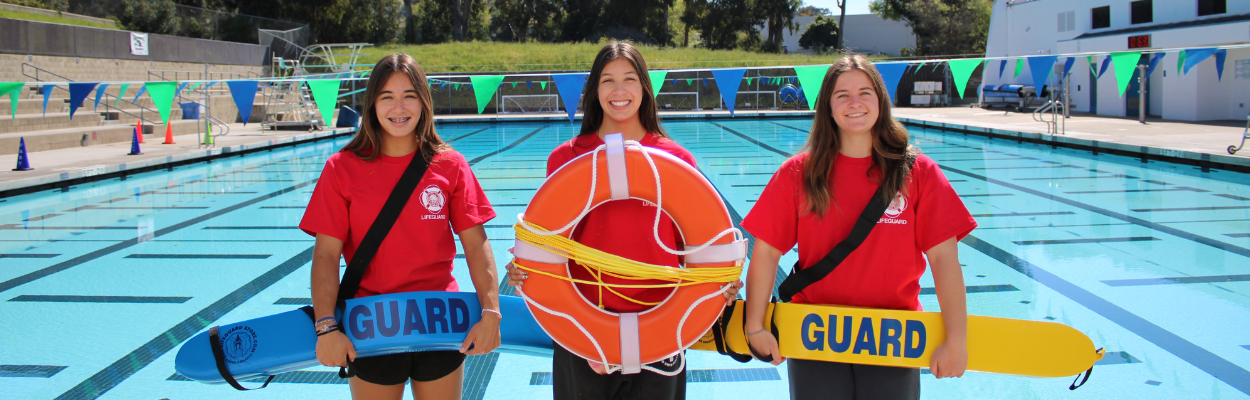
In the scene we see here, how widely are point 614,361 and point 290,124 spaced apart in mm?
15940

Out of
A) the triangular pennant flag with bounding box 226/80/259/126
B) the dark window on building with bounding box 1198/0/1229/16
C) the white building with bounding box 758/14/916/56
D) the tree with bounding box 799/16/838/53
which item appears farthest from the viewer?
the white building with bounding box 758/14/916/56

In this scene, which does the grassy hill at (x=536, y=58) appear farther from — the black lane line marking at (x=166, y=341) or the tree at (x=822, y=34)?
the black lane line marking at (x=166, y=341)

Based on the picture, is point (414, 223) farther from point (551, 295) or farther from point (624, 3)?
point (624, 3)

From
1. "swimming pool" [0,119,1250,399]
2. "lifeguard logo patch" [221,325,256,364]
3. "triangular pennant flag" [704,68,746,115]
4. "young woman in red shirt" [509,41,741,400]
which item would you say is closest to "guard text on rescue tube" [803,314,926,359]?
"young woman in red shirt" [509,41,741,400]

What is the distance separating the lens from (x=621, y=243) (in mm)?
1582

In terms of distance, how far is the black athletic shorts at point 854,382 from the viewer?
162 cm

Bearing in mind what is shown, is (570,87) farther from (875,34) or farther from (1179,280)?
(875,34)

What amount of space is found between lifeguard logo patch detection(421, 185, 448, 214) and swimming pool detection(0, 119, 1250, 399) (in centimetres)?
130

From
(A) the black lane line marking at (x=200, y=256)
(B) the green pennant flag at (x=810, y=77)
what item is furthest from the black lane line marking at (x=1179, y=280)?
(A) the black lane line marking at (x=200, y=256)

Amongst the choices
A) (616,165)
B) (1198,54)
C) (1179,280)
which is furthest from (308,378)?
(1198,54)

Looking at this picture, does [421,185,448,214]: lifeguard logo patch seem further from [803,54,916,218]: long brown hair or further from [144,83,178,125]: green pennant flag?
[144,83,178,125]: green pennant flag

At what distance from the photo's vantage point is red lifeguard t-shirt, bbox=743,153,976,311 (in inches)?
61.8

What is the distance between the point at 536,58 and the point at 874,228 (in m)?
28.7

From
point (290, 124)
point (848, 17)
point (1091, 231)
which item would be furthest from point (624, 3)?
point (1091, 231)
